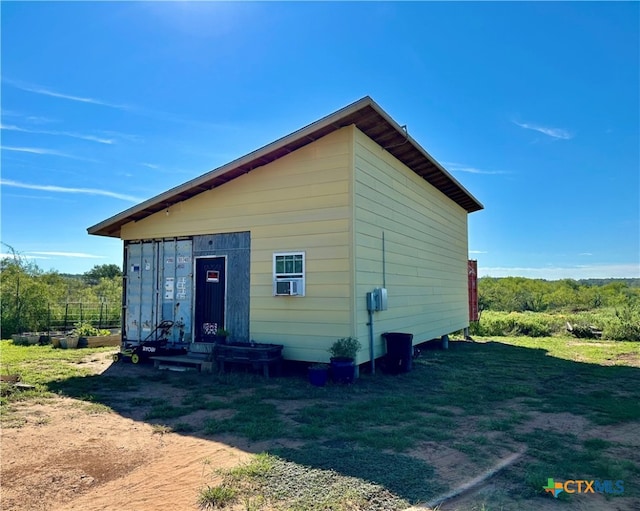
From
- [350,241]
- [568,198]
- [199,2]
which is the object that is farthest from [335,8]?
[568,198]

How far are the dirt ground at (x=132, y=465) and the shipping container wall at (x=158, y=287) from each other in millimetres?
4292

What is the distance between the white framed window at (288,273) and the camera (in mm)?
7684

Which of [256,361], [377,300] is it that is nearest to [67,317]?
[256,361]

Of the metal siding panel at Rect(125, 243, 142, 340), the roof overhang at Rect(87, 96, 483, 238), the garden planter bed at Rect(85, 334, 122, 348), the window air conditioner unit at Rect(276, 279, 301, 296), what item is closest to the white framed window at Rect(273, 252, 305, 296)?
the window air conditioner unit at Rect(276, 279, 301, 296)

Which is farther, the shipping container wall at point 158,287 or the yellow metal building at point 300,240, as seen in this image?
the shipping container wall at point 158,287

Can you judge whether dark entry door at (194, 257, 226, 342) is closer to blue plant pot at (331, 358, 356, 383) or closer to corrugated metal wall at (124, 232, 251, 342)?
corrugated metal wall at (124, 232, 251, 342)

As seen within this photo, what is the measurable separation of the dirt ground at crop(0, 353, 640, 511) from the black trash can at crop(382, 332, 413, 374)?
2.96m

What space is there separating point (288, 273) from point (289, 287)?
33cm

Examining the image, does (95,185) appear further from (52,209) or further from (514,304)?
(514,304)

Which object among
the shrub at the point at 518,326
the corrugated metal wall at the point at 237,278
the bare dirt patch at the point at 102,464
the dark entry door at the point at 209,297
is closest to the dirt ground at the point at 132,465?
the bare dirt patch at the point at 102,464

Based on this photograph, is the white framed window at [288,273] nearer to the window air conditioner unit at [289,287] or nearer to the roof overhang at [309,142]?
the window air conditioner unit at [289,287]

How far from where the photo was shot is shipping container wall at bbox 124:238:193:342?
9422 millimetres

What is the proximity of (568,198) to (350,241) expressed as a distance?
683 inches

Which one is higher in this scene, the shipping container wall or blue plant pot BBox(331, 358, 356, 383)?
the shipping container wall
